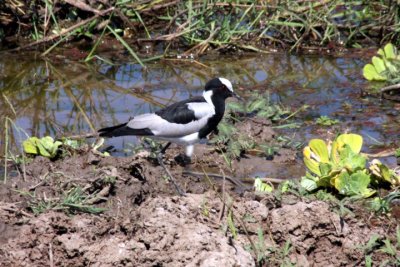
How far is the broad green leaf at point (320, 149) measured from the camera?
6027 mm

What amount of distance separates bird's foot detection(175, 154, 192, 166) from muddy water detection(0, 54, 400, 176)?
502 millimetres

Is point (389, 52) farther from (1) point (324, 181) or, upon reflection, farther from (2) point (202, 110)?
(1) point (324, 181)

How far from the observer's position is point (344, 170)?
18.8 ft

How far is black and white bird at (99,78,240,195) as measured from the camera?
680 centimetres

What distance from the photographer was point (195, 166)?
680 cm

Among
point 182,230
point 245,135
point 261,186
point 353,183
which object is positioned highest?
point 182,230

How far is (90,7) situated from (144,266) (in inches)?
217

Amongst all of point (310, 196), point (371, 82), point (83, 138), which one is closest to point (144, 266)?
point (310, 196)

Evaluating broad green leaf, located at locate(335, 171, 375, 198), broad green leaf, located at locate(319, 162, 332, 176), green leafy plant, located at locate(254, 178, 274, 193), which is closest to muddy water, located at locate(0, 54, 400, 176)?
green leafy plant, located at locate(254, 178, 274, 193)

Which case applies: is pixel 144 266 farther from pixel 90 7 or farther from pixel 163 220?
pixel 90 7

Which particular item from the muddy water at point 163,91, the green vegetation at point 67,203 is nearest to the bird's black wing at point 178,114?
the muddy water at point 163,91

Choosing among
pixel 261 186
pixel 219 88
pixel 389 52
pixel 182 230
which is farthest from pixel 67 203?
pixel 389 52

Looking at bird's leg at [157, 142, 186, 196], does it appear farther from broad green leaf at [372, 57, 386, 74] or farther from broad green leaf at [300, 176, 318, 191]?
broad green leaf at [372, 57, 386, 74]

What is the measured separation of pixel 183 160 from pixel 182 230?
86.6 inches
